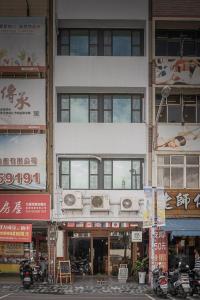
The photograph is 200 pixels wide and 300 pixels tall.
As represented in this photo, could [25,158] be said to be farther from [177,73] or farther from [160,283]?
[160,283]

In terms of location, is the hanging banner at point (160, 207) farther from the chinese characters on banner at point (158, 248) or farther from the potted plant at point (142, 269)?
the potted plant at point (142, 269)

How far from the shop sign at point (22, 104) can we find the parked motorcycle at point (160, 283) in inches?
371

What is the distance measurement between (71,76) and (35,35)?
265 cm

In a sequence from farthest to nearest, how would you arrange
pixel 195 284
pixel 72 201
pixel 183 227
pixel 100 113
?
1. pixel 100 113
2. pixel 72 201
3. pixel 183 227
4. pixel 195 284

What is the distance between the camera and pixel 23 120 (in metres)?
33.1

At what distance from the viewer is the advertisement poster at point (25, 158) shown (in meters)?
33.0

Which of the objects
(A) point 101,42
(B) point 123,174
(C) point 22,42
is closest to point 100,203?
(B) point 123,174

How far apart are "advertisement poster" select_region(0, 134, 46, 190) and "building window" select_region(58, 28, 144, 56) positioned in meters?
5.19

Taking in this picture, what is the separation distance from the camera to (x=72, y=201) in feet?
108

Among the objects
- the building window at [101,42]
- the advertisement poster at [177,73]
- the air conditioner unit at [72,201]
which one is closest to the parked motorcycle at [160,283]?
the air conditioner unit at [72,201]

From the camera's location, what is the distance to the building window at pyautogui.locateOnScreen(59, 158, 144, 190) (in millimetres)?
34000

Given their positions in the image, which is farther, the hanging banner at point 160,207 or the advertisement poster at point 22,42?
the advertisement poster at point 22,42

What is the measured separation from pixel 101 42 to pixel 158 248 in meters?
10.9

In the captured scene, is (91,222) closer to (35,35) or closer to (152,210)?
(152,210)
